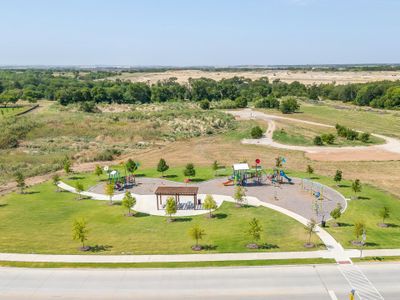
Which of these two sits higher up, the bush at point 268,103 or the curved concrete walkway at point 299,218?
the bush at point 268,103

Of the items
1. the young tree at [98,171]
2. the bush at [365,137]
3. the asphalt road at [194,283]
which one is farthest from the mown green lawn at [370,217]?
the bush at [365,137]

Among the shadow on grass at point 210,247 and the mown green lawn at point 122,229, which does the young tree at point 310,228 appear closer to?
the mown green lawn at point 122,229

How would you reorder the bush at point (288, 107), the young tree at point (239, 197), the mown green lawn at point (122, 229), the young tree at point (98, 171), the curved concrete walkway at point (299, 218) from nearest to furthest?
the curved concrete walkway at point (299, 218)
the mown green lawn at point (122, 229)
the young tree at point (239, 197)
the young tree at point (98, 171)
the bush at point (288, 107)

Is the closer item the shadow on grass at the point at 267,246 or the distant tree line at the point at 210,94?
the shadow on grass at the point at 267,246

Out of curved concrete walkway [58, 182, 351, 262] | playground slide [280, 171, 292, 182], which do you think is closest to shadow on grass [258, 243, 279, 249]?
curved concrete walkway [58, 182, 351, 262]

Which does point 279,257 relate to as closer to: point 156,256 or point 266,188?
point 156,256

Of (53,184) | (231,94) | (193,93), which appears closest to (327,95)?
(231,94)

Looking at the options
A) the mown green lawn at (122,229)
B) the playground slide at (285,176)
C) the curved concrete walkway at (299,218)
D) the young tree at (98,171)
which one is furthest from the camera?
the young tree at (98,171)

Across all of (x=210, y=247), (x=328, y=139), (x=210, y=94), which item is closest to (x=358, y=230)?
(x=210, y=247)
